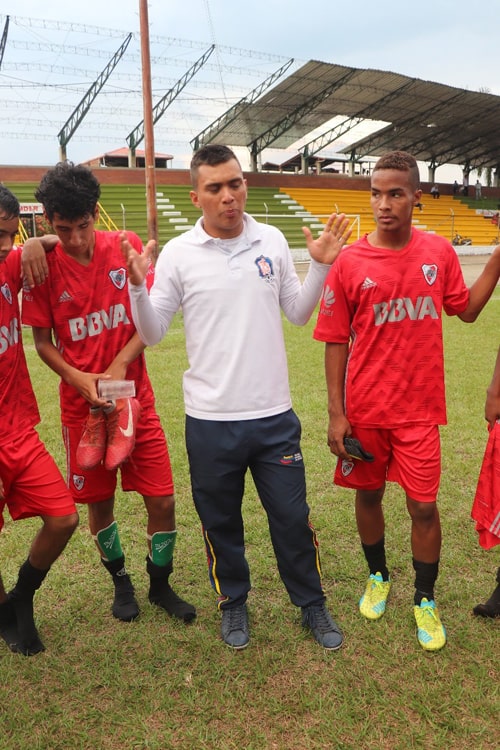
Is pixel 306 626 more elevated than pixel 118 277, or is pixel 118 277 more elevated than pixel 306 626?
pixel 118 277

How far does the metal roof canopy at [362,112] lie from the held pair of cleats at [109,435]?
25.3m

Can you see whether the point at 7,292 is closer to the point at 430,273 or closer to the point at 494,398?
the point at 430,273

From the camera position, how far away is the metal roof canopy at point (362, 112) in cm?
2619

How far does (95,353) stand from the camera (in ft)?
8.67

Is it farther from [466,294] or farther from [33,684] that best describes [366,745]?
[466,294]

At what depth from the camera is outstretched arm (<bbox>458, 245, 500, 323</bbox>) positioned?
250 centimetres

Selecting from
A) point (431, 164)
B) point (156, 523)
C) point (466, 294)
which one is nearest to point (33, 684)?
point (156, 523)

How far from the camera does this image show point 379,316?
2.57 metres

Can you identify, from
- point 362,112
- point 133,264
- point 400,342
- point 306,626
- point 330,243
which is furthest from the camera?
point 362,112

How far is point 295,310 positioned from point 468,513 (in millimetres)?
2003

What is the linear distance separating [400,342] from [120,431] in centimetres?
124

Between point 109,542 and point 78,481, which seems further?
point 109,542

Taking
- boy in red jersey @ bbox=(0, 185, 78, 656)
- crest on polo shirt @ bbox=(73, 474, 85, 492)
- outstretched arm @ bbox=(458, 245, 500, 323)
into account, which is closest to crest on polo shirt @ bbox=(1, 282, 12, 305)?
boy in red jersey @ bbox=(0, 185, 78, 656)

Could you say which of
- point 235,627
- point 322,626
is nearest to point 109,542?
point 235,627
